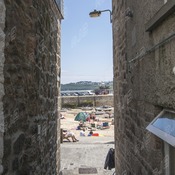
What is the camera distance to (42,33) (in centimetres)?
480

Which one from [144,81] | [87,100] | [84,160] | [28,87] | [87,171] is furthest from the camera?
[87,100]

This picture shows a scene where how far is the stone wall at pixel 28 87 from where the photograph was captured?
312cm

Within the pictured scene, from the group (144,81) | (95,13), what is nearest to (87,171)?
(95,13)

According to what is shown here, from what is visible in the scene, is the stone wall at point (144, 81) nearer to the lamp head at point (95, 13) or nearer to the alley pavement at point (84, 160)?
the lamp head at point (95, 13)

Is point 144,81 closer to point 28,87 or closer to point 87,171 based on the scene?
point 28,87

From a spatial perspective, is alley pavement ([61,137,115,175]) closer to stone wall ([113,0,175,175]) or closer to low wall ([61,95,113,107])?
stone wall ([113,0,175,175])

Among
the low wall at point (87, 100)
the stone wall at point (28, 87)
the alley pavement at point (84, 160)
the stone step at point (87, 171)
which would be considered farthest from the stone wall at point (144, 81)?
the low wall at point (87, 100)

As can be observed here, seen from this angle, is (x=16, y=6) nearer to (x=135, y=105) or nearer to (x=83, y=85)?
(x=135, y=105)

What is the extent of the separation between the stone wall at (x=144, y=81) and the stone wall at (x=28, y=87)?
1.56 meters

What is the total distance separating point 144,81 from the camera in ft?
12.5

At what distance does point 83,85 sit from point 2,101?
138465 mm

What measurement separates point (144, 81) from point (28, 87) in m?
1.68

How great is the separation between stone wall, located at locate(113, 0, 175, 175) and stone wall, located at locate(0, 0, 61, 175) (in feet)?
5.13

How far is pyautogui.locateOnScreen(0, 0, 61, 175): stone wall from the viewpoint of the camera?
312 centimetres
